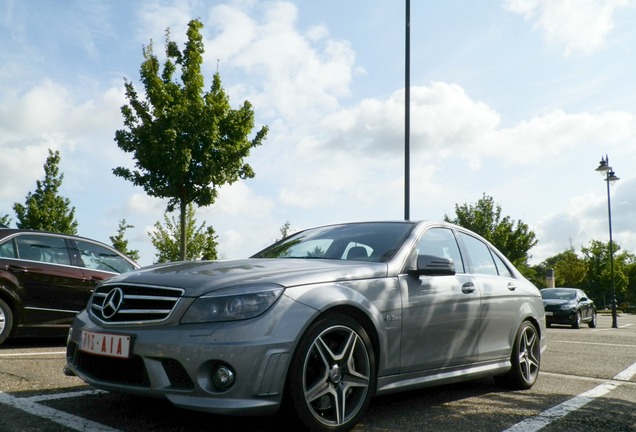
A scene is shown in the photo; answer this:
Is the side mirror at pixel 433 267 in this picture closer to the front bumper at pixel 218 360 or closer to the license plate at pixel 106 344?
the front bumper at pixel 218 360

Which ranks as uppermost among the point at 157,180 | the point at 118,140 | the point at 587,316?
the point at 118,140

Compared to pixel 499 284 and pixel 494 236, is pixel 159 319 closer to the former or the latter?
pixel 499 284

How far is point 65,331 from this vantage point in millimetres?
8055

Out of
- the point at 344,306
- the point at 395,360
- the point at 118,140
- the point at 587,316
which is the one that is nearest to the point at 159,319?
the point at 344,306

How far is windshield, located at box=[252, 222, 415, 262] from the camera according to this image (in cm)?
461

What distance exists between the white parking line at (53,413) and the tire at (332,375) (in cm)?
111

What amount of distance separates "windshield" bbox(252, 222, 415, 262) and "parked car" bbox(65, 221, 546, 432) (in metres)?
0.02

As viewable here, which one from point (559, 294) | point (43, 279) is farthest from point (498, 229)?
point (43, 279)

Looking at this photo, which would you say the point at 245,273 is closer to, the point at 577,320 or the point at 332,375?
the point at 332,375

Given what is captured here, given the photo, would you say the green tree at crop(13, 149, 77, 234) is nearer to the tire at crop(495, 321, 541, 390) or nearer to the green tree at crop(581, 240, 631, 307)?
the tire at crop(495, 321, 541, 390)

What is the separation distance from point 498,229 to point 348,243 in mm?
41443

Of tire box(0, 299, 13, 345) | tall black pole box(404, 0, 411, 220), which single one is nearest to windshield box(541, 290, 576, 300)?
tall black pole box(404, 0, 411, 220)

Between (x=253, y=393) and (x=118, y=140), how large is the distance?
15.8 meters

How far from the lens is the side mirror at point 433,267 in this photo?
14.3ft
